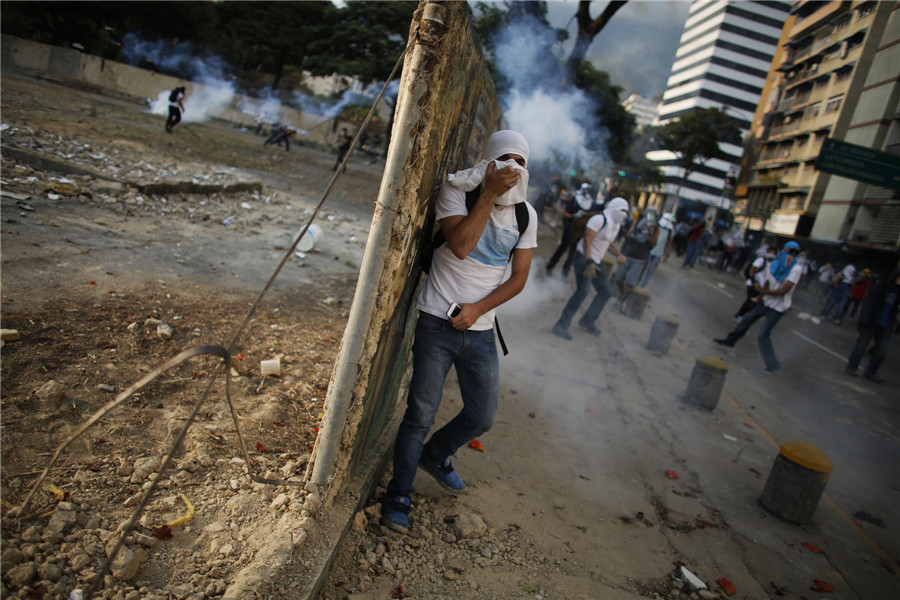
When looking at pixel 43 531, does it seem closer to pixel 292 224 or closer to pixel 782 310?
pixel 292 224

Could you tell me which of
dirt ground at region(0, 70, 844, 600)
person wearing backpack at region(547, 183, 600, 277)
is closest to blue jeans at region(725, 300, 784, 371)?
dirt ground at region(0, 70, 844, 600)

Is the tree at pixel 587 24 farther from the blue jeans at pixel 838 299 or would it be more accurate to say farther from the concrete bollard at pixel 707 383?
the concrete bollard at pixel 707 383

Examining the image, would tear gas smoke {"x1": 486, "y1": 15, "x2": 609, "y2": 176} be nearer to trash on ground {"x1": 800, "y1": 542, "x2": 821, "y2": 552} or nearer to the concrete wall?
trash on ground {"x1": 800, "y1": 542, "x2": 821, "y2": 552}

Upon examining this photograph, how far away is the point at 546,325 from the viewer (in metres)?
7.38

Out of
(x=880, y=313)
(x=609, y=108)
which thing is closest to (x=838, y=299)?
(x=880, y=313)

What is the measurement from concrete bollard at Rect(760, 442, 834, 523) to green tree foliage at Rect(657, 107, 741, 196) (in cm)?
4009

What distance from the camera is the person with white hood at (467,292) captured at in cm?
238

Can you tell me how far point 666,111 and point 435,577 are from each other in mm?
97752

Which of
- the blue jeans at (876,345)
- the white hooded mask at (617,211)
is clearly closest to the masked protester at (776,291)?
the blue jeans at (876,345)

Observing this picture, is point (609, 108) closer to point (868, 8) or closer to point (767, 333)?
point (868, 8)

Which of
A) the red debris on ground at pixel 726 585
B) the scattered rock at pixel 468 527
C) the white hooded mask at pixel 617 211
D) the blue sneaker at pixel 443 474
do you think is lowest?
the red debris on ground at pixel 726 585

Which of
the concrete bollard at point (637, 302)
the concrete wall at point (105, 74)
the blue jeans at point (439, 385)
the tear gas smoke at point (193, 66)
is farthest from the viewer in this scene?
the tear gas smoke at point (193, 66)

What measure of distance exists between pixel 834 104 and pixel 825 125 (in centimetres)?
155

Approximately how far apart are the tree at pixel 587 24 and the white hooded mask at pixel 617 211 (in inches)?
308
